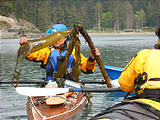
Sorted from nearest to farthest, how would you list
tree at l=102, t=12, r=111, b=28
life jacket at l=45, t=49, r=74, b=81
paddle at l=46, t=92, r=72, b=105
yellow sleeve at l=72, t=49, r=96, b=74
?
paddle at l=46, t=92, r=72, b=105 < life jacket at l=45, t=49, r=74, b=81 < yellow sleeve at l=72, t=49, r=96, b=74 < tree at l=102, t=12, r=111, b=28

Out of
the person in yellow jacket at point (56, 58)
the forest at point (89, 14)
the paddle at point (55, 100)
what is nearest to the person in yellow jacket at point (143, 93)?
the paddle at point (55, 100)

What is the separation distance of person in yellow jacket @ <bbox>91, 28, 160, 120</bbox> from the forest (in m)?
90.7

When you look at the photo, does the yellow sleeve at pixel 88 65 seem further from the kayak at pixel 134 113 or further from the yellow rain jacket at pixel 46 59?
the kayak at pixel 134 113

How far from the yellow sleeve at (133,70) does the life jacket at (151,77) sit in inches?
2.1

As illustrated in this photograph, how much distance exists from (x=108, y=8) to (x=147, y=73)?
13635 cm

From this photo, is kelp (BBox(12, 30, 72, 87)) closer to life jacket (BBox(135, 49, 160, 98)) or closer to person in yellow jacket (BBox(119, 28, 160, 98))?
person in yellow jacket (BBox(119, 28, 160, 98))

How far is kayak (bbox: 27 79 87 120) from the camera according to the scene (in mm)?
4527

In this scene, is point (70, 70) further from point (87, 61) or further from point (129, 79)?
point (129, 79)

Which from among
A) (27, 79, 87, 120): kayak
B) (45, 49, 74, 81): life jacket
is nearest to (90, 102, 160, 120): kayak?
(27, 79, 87, 120): kayak

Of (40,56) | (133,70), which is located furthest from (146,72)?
(40,56)

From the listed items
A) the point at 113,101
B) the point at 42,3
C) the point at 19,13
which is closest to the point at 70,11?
the point at 42,3

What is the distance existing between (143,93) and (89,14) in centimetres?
12666

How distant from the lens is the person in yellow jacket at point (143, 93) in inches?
81.0

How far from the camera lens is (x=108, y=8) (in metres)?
134
